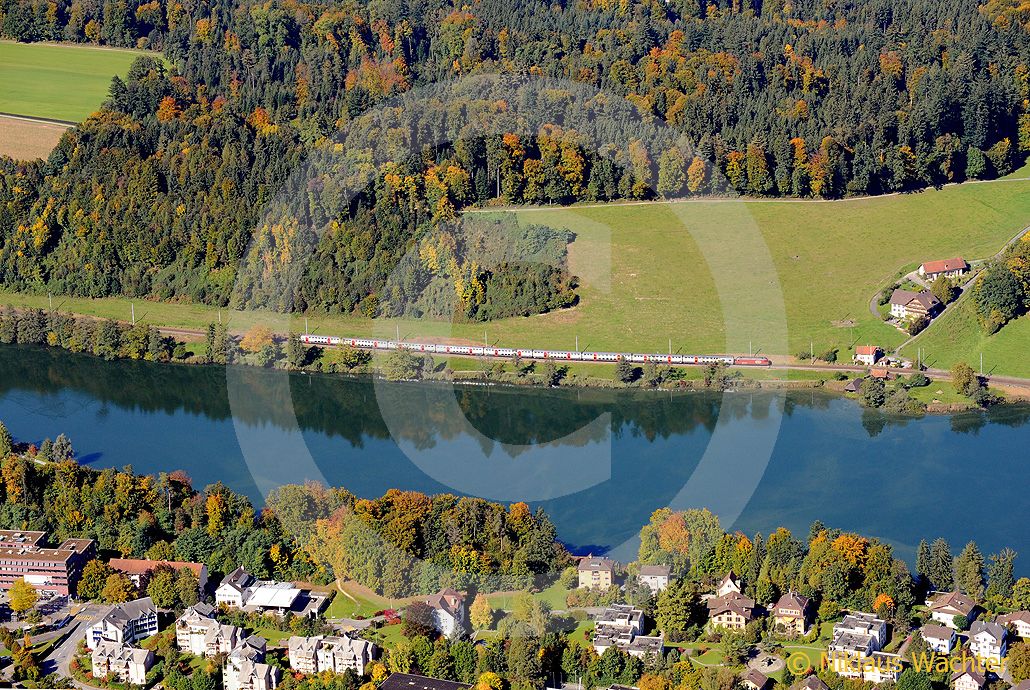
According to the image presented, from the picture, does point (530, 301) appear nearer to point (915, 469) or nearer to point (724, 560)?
point (915, 469)

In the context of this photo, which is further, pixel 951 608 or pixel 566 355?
pixel 566 355

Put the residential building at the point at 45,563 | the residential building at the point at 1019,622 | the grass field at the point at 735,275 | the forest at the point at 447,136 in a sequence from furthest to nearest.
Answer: the forest at the point at 447,136 < the grass field at the point at 735,275 < the residential building at the point at 45,563 < the residential building at the point at 1019,622

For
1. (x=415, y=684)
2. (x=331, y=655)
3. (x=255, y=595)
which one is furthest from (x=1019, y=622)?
(x=255, y=595)

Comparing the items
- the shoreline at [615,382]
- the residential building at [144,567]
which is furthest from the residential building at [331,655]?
the shoreline at [615,382]

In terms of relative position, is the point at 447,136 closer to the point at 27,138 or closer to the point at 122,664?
the point at 27,138

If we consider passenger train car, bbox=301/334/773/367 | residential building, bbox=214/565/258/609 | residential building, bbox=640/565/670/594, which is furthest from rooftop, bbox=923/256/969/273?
residential building, bbox=214/565/258/609

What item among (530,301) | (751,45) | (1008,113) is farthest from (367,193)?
(1008,113)

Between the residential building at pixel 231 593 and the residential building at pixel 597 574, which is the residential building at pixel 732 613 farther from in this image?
the residential building at pixel 231 593
